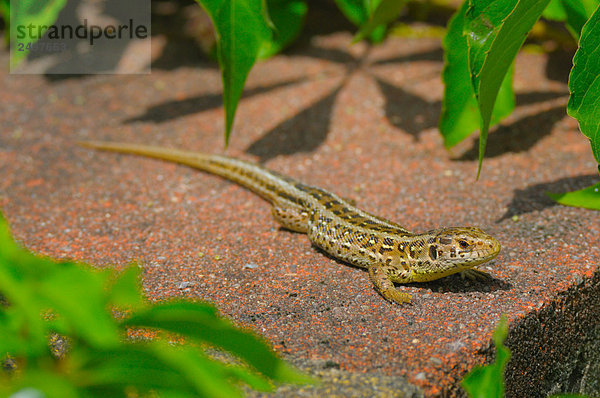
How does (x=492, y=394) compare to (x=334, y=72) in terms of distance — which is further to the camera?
(x=334, y=72)

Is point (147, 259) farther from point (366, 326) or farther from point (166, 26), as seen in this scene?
point (166, 26)

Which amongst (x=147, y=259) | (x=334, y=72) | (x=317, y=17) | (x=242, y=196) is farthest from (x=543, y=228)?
(x=317, y=17)

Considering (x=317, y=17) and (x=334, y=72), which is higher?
(x=317, y=17)

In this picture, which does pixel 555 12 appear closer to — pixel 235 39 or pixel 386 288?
pixel 235 39

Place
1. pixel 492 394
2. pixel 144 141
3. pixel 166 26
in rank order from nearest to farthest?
pixel 492 394 < pixel 144 141 < pixel 166 26

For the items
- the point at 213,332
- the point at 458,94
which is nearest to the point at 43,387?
the point at 213,332

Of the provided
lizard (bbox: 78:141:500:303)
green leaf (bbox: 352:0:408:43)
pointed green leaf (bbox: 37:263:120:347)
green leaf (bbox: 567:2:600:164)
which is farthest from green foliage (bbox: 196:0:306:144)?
pointed green leaf (bbox: 37:263:120:347)

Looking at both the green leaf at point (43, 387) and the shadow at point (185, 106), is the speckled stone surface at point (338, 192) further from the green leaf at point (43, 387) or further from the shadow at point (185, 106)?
the green leaf at point (43, 387)

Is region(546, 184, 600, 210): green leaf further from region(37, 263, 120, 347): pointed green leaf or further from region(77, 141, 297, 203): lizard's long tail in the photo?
region(37, 263, 120, 347): pointed green leaf
